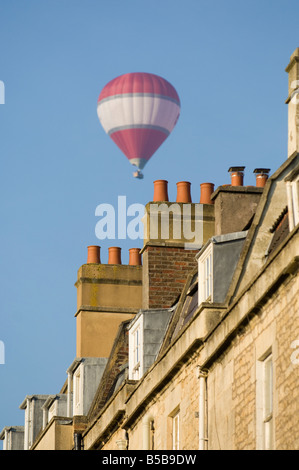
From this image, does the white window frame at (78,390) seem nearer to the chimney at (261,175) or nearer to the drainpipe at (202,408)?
the chimney at (261,175)

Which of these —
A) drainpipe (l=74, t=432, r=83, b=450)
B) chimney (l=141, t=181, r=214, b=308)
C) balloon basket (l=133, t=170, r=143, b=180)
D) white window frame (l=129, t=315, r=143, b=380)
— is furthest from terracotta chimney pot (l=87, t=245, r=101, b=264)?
balloon basket (l=133, t=170, r=143, b=180)

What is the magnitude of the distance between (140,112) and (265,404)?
121 ft

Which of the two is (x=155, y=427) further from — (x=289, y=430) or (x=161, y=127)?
(x=161, y=127)

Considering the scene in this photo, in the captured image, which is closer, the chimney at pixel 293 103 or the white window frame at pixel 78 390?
the chimney at pixel 293 103

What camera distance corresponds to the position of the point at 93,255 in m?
36.1

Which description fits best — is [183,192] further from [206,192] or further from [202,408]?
[202,408]

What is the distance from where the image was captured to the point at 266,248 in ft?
78.4

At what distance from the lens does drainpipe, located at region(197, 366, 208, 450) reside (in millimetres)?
22859

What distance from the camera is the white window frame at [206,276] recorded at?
80.9 feet

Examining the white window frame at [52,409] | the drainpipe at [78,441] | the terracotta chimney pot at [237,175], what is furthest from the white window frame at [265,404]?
the white window frame at [52,409]

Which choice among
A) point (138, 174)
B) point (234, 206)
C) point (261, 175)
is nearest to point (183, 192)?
point (261, 175)

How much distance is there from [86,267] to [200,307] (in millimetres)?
12000

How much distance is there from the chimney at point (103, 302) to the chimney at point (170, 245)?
3.70m
